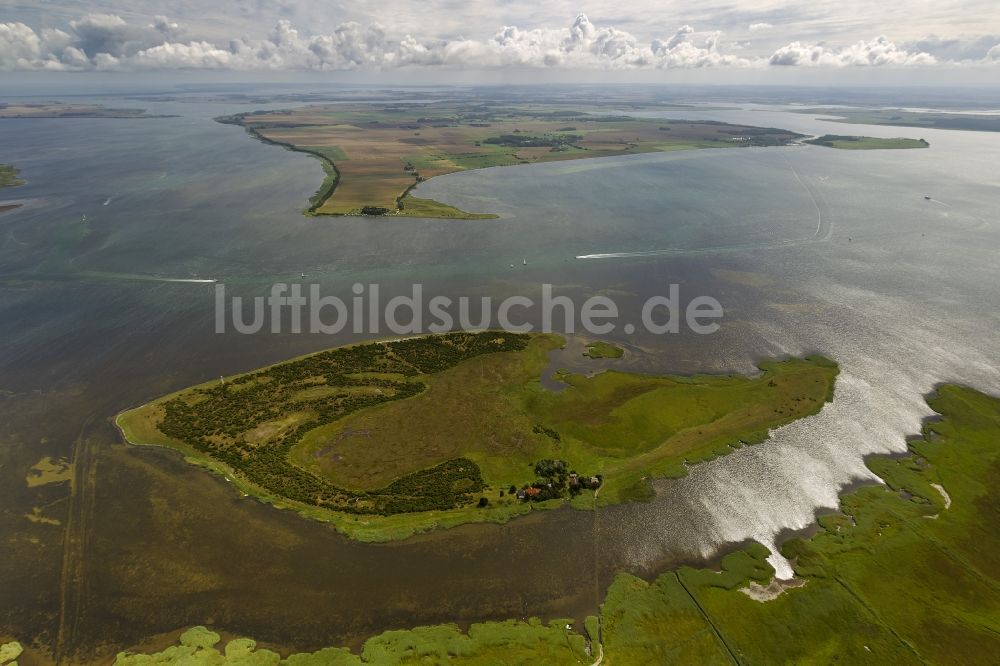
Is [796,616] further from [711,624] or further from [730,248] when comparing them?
[730,248]

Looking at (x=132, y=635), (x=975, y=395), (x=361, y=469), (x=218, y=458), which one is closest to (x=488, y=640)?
(x=361, y=469)

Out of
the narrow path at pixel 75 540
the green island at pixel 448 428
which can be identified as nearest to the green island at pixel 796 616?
the narrow path at pixel 75 540

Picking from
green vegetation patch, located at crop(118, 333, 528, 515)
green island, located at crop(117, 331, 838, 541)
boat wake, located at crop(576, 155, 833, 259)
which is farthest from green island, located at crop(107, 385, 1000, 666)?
boat wake, located at crop(576, 155, 833, 259)

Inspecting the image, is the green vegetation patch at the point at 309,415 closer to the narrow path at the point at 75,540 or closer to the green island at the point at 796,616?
the narrow path at the point at 75,540

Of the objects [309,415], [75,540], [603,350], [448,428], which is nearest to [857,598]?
[448,428]

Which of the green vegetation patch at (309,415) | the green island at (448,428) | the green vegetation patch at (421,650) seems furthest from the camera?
the green vegetation patch at (309,415)

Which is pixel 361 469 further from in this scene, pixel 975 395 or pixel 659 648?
pixel 975 395

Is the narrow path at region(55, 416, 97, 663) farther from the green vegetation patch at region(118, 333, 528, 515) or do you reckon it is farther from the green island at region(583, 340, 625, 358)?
the green island at region(583, 340, 625, 358)
